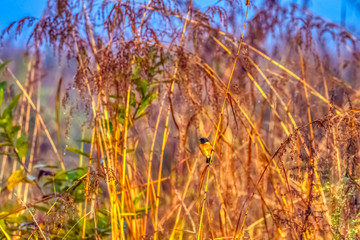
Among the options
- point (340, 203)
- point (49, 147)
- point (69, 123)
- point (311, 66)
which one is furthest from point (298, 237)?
point (49, 147)

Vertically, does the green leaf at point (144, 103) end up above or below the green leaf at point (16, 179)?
above

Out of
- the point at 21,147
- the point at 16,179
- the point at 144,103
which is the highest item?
the point at 144,103

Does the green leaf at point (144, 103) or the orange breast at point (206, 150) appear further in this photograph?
the green leaf at point (144, 103)

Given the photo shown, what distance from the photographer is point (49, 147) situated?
3.45 m

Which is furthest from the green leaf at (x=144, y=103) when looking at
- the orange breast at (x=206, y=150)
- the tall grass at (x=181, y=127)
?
the orange breast at (x=206, y=150)

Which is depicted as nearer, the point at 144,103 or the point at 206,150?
the point at 206,150

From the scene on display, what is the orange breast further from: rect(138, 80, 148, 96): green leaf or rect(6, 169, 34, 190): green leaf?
rect(6, 169, 34, 190): green leaf

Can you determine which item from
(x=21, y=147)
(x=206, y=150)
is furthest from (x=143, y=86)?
(x=206, y=150)

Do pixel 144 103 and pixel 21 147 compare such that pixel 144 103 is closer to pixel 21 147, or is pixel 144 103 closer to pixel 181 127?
pixel 181 127

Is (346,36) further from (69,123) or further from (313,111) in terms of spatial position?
(69,123)

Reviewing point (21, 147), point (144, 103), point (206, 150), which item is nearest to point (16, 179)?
point (21, 147)

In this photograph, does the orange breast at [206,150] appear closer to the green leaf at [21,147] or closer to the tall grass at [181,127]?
the tall grass at [181,127]

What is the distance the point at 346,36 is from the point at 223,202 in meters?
1.31

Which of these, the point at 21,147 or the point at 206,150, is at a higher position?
the point at 206,150
